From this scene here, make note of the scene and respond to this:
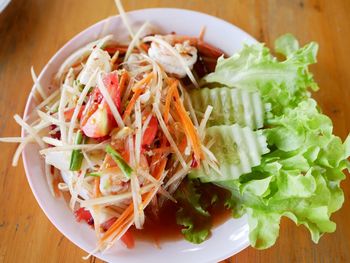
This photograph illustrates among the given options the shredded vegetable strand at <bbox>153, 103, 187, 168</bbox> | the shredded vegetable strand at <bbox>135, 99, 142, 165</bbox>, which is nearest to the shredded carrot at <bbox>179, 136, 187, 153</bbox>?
the shredded vegetable strand at <bbox>153, 103, 187, 168</bbox>

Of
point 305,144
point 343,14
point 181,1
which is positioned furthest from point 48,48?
point 343,14

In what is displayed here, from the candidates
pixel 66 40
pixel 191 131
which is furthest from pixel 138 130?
pixel 66 40

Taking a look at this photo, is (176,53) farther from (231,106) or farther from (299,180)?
(299,180)

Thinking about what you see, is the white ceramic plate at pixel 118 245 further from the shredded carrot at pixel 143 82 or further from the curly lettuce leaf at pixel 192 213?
the shredded carrot at pixel 143 82

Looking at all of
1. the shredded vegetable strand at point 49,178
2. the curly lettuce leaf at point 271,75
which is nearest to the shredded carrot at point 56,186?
the shredded vegetable strand at point 49,178

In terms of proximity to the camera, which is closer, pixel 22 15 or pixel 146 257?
pixel 146 257

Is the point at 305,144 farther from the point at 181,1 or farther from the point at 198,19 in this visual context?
the point at 181,1

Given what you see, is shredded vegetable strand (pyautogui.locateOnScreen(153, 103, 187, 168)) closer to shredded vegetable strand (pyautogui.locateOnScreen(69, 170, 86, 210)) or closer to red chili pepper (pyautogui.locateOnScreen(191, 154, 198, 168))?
red chili pepper (pyautogui.locateOnScreen(191, 154, 198, 168))
